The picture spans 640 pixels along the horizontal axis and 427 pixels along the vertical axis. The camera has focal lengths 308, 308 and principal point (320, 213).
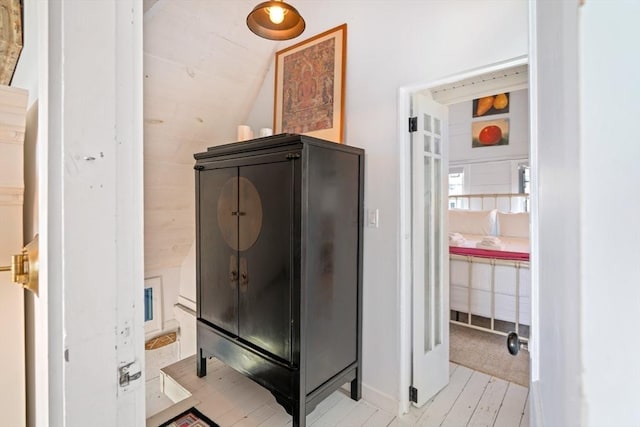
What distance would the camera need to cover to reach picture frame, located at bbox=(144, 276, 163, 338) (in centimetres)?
318

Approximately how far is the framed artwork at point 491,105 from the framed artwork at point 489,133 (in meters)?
0.16

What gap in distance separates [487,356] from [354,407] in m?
1.44

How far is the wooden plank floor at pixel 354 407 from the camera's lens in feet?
6.16

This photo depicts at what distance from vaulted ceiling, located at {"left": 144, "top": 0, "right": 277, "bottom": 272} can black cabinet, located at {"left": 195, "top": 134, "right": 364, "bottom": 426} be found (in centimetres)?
52

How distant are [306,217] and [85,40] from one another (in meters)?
1.23

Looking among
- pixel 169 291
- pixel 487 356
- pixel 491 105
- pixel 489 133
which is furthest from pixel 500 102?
pixel 169 291

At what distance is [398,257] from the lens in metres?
1.93

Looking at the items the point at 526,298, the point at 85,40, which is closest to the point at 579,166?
the point at 85,40

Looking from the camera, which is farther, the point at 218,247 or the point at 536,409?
the point at 218,247

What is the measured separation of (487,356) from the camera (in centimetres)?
271

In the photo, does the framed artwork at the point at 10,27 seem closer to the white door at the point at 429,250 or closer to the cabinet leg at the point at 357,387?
the white door at the point at 429,250

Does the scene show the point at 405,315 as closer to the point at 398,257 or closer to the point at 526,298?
the point at 398,257

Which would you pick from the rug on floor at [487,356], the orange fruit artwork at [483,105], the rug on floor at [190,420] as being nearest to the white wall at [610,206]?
the rug on floor at [190,420]

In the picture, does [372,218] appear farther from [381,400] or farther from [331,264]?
[381,400]
